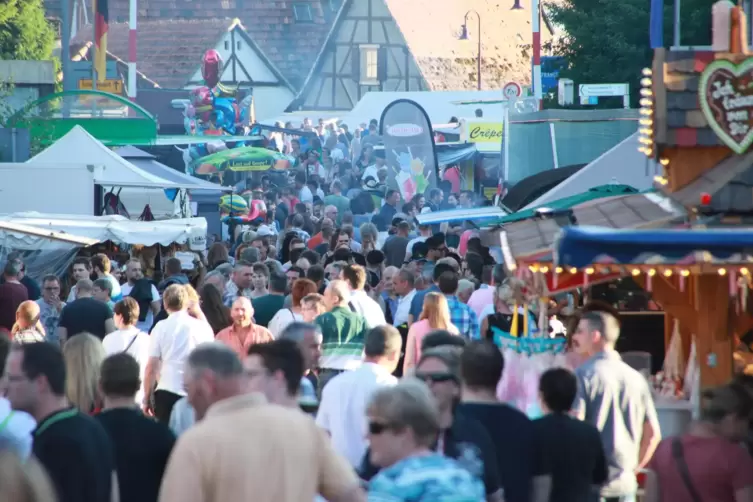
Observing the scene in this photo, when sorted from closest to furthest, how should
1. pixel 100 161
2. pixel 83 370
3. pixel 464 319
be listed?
pixel 83 370 → pixel 464 319 → pixel 100 161

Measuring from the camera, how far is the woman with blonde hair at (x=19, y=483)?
11.5 feet

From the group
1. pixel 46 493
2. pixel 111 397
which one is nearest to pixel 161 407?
pixel 111 397

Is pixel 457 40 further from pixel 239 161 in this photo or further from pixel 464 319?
pixel 464 319

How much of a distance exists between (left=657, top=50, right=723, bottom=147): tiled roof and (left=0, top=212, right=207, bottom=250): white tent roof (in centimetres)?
1015

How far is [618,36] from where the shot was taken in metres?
29.5

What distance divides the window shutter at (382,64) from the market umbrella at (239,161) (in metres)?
32.7

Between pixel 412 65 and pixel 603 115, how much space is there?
4292 centimetres

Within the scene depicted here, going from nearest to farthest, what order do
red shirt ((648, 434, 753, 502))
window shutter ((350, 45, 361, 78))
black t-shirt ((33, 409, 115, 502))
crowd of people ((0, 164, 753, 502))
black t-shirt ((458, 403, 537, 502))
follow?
1. crowd of people ((0, 164, 753, 502))
2. black t-shirt ((33, 409, 115, 502))
3. red shirt ((648, 434, 753, 502))
4. black t-shirt ((458, 403, 537, 502))
5. window shutter ((350, 45, 361, 78))

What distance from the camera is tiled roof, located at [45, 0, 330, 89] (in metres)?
66.8

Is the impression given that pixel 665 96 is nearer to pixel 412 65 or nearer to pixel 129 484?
pixel 129 484

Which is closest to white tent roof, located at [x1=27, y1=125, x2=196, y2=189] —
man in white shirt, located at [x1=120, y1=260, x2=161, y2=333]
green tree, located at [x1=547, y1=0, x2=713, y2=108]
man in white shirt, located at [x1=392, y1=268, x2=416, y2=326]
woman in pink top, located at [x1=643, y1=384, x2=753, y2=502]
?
man in white shirt, located at [x1=120, y1=260, x2=161, y2=333]

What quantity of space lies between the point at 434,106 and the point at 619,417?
41077mm

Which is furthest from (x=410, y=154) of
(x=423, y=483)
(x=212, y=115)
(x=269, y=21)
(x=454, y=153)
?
(x=269, y=21)

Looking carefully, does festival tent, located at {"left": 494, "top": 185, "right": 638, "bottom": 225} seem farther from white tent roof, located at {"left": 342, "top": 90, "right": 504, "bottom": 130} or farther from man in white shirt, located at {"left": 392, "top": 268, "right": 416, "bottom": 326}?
white tent roof, located at {"left": 342, "top": 90, "right": 504, "bottom": 130}
